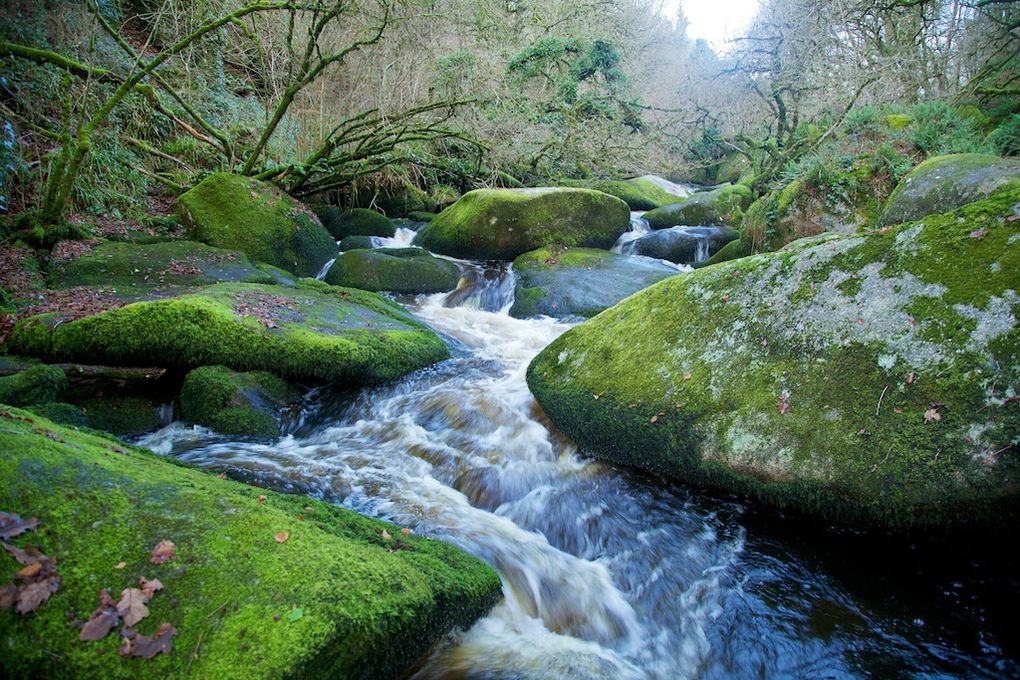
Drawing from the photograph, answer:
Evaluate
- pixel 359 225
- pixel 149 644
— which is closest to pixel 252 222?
pixel 359 225

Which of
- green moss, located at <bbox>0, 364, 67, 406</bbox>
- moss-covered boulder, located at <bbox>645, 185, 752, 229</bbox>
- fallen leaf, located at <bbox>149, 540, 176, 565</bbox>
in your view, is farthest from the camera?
moss-covered boulder, located at <bbox>645, 185, 752, 229</bbox>

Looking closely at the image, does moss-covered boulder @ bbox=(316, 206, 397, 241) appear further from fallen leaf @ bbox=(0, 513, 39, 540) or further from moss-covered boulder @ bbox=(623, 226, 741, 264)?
fallen leaf @ bbox=(0, 513, 39, 540)

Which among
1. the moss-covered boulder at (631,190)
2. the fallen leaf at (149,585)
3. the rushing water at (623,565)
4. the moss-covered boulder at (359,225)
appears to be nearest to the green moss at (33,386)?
the rushing water at (623,565)

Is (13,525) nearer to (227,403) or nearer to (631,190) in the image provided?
(227,403)

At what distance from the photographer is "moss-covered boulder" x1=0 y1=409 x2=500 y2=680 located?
5.49 ft

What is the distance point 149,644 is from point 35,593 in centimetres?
45

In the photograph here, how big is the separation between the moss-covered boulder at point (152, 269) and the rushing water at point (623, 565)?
10.4 feet

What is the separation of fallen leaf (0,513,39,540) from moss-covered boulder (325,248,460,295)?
23.4ft

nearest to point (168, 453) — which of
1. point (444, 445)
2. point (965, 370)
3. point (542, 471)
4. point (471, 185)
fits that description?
point (444, 445)

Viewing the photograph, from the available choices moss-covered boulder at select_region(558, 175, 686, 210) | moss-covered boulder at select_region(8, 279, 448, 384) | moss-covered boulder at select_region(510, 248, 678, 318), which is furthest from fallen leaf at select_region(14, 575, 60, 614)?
moss-covered boulder at select_region(558, 175, 686, 210)

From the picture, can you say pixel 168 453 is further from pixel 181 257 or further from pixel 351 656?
pixel 181 257

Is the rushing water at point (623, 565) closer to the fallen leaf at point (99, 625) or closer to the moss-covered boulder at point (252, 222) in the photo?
the fallen leaf at point (99, 625)

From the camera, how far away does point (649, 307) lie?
4496mm

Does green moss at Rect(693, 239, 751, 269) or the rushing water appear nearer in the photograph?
the rushing water
